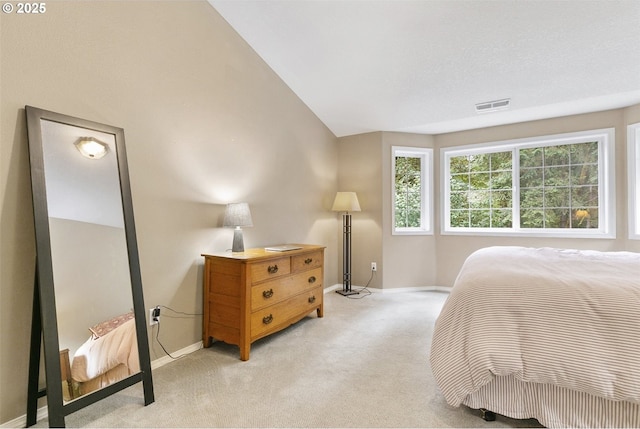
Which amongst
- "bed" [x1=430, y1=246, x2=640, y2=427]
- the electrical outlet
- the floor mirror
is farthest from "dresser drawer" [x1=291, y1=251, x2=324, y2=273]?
"bed" [x1=430, y1=246, x2=640, y2=427]

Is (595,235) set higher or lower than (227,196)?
lower

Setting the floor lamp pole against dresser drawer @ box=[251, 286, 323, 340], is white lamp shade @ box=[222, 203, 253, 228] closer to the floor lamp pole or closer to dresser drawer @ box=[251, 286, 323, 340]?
dresser drawer @ box=[251, 286, 323, 340]

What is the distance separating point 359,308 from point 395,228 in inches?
52.4

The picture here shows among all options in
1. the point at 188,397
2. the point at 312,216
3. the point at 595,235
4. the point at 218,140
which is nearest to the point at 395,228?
the point at 312,216

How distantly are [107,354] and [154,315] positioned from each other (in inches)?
17.5

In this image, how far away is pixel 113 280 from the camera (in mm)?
1717

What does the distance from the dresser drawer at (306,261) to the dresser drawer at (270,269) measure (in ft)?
0.30

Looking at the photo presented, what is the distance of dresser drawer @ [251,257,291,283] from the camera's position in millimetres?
2271

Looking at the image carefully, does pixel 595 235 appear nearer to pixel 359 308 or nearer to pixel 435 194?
pixel 435 194

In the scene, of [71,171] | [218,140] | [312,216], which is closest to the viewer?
→ [71,171]

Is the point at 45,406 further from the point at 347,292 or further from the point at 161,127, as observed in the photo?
the point at 347,292

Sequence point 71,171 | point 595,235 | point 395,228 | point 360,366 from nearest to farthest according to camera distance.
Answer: point 71,171
point 360,366
point 595,235
point 395,228

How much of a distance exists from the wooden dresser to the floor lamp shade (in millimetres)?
115

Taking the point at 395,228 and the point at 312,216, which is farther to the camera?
the point at 395,228
